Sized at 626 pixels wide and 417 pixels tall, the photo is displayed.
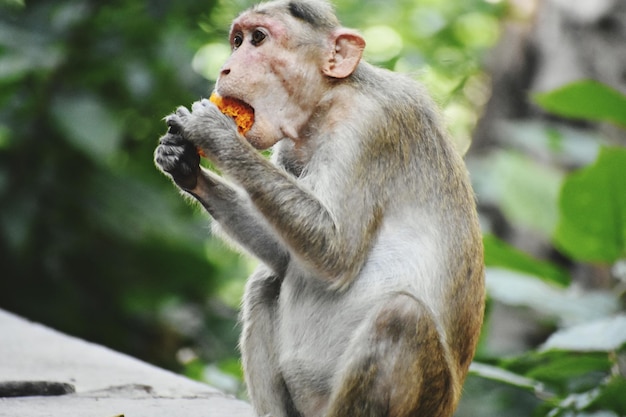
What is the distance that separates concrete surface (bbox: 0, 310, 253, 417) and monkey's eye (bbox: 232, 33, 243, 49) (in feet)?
4.87

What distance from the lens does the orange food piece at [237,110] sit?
3.78 metres

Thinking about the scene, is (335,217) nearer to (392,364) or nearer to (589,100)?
(392,364)

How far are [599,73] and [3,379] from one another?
20.4 feet

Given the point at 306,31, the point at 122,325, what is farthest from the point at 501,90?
the point at 306,31

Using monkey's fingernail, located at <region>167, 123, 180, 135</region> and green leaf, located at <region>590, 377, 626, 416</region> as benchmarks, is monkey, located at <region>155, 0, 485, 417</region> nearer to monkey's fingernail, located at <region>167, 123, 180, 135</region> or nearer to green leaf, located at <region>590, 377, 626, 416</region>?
monkey's fingernail, located at <region>167, 123, 180, 135</region>

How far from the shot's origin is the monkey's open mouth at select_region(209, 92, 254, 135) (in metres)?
3.78

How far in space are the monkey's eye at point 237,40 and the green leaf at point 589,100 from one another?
2315 mm

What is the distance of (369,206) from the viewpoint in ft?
12.1

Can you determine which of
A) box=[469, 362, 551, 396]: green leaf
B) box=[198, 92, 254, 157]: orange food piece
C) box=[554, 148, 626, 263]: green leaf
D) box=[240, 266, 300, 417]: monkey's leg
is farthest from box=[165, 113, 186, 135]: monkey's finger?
box=[554, 148, 626, 263]: green leaf

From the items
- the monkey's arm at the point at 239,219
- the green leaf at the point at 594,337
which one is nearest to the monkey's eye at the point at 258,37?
the monkey's arm at the point at 239,219

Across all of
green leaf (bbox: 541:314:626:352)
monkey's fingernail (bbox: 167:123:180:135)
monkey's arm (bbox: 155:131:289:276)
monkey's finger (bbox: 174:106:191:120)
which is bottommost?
green leaf (bbox: 541:314:626:352)

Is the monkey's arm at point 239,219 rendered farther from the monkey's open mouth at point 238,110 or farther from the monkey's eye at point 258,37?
the monkey's eye at point 258,37

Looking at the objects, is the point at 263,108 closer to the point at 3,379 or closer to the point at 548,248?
the point at 3,379

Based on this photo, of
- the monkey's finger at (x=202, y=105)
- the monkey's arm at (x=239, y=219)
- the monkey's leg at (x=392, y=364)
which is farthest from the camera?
the monkey's arm at (x=239, y=219)
